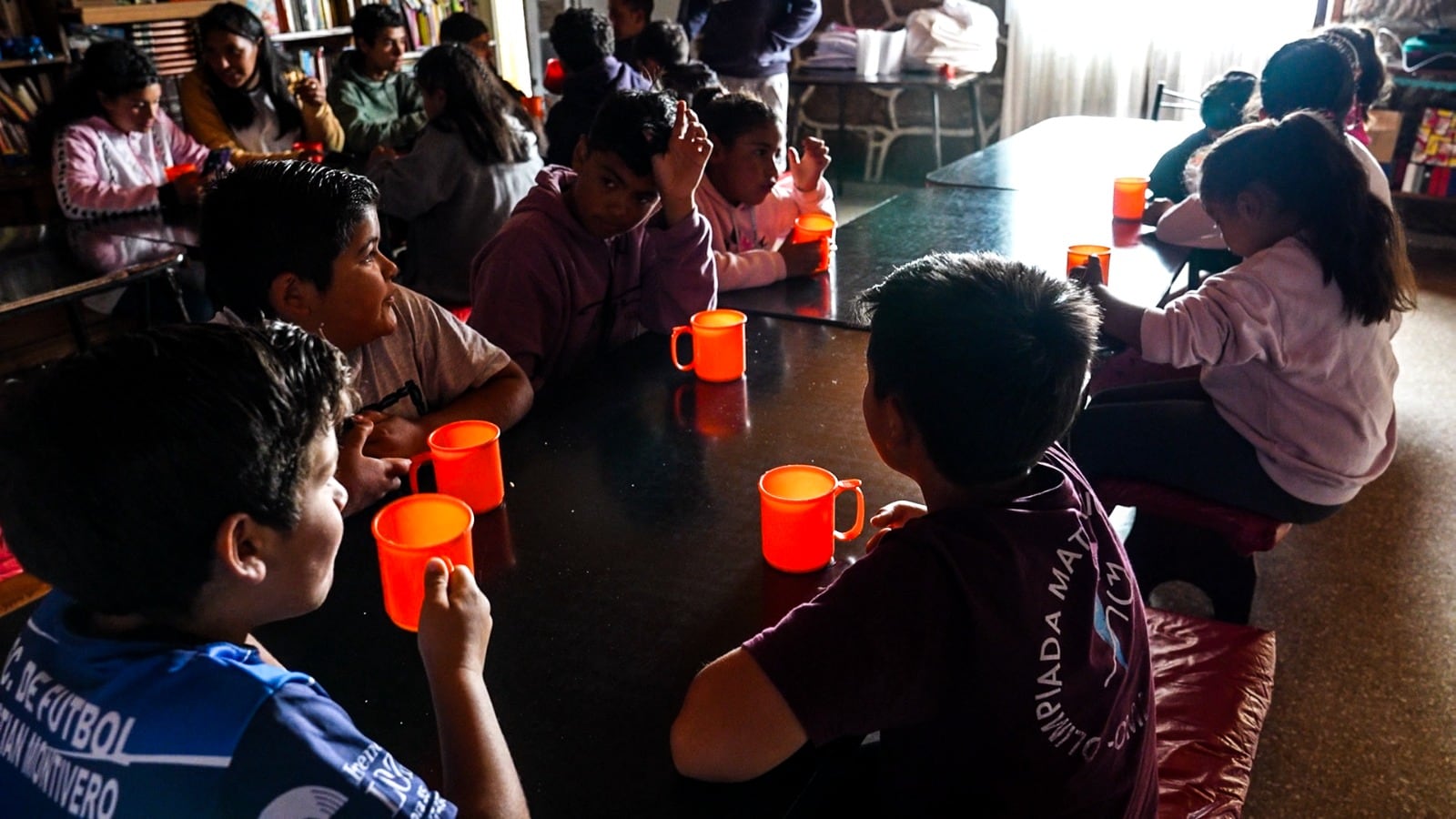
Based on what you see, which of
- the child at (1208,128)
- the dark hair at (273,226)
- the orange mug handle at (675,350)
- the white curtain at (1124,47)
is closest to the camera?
the dark hair at (273,226)

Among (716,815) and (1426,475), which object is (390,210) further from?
(1426,475)

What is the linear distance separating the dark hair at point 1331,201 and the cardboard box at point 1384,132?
11.4 feet

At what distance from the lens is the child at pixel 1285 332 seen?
176cm

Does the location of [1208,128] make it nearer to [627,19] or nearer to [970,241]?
[970,241]

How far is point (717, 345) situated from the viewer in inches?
66.5

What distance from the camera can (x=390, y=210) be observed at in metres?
3.14

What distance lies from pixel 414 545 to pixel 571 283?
1.00m

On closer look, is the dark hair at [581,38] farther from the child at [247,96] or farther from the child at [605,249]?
the child at [605,249]

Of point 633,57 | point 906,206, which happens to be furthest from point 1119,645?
point 633,57

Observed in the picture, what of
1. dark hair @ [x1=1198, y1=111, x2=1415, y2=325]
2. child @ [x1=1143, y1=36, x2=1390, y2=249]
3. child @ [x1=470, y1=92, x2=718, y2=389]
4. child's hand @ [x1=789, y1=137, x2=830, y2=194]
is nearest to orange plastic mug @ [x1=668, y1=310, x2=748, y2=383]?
child @ [x1=470, y1=92, x2=718, y2=389]

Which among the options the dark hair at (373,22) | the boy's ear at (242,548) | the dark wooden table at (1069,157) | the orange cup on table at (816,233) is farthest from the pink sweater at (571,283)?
the dark hair at (373,22)

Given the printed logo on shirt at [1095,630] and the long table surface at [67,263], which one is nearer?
the printed logo on shirt at [1095,630]

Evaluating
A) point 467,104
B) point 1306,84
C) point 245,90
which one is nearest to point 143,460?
point 467,104

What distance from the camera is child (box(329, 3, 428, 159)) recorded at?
4.30 meters
